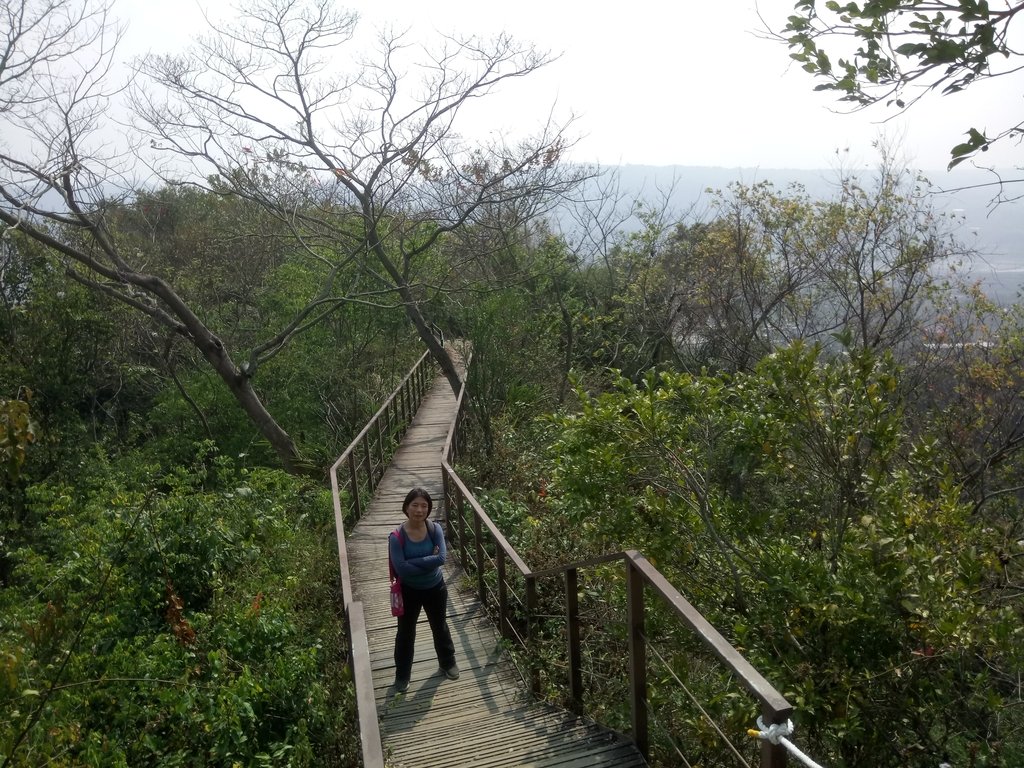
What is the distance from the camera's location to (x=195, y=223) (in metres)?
23.3

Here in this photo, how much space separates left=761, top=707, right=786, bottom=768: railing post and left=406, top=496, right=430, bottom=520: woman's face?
10.7ft

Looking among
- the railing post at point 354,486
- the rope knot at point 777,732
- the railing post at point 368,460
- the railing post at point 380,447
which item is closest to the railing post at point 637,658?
the rope knot at point 777,732

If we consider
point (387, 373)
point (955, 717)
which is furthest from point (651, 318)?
point (955, 717)

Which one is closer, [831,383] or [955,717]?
[955,717]

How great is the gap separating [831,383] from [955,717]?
176cm

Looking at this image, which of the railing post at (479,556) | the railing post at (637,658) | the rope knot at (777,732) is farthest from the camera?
the railing post at (479,556)

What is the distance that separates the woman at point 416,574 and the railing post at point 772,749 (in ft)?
10.4

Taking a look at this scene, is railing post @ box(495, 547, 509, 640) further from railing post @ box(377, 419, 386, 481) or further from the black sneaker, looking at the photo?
railing post @ box(377, 419, 386, 481)

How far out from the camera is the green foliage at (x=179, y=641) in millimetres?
4660

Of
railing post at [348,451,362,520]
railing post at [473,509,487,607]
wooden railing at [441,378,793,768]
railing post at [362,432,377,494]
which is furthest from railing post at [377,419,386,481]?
railing post at [473,509,487,607]

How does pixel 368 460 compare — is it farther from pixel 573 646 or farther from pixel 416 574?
pixel 573 646

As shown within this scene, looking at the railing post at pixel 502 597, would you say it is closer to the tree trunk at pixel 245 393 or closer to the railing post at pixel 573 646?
the railing post at pixel 573 646

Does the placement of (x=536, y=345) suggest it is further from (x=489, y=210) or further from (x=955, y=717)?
(x=955, y=717)

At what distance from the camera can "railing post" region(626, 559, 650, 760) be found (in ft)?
12.6
